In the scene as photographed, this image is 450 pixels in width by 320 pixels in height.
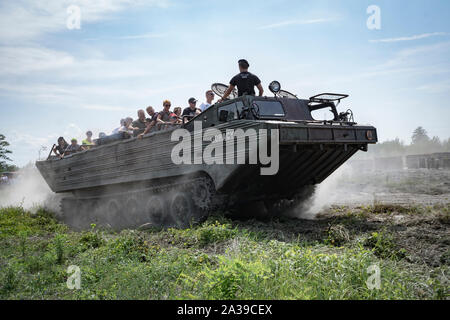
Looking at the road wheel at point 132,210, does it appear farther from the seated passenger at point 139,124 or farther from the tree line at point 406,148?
the tree line at point 406,148

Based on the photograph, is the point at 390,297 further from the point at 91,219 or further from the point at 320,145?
the point at 91,219

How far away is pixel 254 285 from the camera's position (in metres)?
3.54

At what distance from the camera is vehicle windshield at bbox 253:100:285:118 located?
710cm

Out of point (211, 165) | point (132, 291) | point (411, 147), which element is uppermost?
point (411, 147)

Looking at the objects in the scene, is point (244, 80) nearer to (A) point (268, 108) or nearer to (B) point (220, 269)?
(A) point (268, 108)

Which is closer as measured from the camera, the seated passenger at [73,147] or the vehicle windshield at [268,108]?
the vehicle windshield at [268,108]

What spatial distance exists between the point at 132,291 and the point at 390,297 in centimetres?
226

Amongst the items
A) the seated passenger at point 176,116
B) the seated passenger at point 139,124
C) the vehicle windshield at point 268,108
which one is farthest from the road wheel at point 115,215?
the vehicle windshield at point 268,108

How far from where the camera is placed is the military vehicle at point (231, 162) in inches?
262

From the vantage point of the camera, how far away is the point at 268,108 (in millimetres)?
7289

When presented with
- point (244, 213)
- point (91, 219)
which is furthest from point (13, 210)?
point (244, 213)
